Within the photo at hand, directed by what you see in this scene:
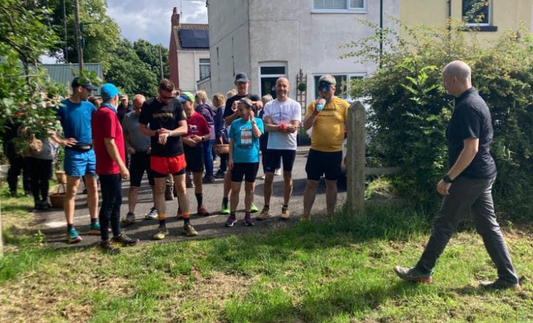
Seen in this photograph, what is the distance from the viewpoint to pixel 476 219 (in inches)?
164

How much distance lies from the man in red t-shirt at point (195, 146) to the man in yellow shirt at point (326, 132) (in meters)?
1.84

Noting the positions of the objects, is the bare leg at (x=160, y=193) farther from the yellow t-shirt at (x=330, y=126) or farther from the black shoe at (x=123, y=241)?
the yellow t-shirt at (x=330, y=126)

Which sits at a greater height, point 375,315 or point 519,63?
point 519,63

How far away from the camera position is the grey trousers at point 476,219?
13.2ft

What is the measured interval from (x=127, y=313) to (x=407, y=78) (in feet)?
14.1

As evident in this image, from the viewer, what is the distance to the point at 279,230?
5531mm

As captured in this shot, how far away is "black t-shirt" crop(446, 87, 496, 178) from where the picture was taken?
3836 millimetres

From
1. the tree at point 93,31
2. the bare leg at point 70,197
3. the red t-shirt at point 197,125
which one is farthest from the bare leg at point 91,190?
the tree at point 93,31

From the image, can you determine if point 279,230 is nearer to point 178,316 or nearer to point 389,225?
point 389,225

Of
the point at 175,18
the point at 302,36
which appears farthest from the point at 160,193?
the point at 175,18

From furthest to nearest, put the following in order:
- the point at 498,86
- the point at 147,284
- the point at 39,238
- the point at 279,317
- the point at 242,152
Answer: the point at 242,152 < the point at 498,86 < the point at 39,238 < the point at 147,284 < the point at 279,317

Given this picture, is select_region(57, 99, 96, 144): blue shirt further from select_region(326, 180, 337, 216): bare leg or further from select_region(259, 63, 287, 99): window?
select_region(259, 63, 287, 99): window

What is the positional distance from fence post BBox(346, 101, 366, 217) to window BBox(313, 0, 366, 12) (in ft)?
41.5

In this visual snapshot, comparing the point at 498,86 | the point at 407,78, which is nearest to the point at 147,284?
the point at 407,78
